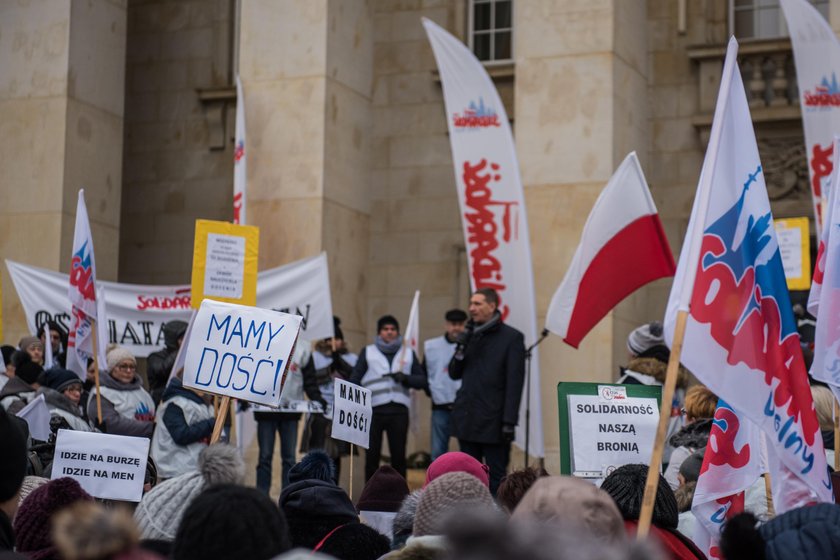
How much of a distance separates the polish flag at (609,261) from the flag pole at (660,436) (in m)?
4.95

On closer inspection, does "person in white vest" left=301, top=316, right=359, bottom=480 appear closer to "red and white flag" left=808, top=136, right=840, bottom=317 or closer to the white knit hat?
the white knit hat

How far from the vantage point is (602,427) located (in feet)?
27.3

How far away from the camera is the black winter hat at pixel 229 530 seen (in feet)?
12.2

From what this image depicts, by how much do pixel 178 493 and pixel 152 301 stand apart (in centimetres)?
980

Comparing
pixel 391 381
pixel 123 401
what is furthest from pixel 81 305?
pixel 391 381

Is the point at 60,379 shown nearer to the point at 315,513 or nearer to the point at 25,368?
the point at 25,368

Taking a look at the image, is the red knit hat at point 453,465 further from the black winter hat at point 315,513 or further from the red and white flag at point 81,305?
the red and white flag at point 81,305

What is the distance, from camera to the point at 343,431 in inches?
351

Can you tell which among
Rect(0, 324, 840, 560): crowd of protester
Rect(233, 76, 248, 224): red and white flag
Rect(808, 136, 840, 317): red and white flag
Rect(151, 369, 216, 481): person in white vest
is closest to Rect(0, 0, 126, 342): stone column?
Rect(233, 76, 248, 224): red and white flag

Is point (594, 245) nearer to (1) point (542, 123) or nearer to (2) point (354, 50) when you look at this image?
(1) point (542, 123)

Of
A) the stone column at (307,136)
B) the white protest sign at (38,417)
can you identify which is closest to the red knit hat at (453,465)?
the white protest sign at (38,417)

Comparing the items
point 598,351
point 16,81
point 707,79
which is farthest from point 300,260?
point 707,79

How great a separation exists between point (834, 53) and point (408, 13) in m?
6.39

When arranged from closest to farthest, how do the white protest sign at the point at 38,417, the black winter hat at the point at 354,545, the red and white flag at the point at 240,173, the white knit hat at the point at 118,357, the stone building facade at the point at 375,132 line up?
the black winter hat at the point at 354,545 < the white protest sign at the point at 38,417 < the white knit hat at the point at 118,357 < the stone building facade at the point at 375,132 < the red and white flag at the point at 240,173
